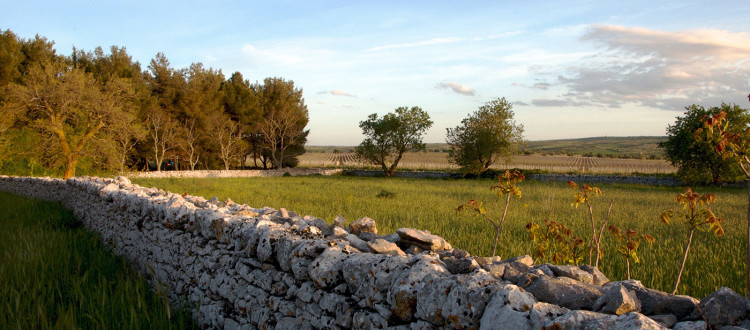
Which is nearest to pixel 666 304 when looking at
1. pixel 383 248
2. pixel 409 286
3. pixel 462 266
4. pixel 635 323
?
pixel 635 323

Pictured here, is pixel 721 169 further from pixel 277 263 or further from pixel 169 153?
pixel 169 153

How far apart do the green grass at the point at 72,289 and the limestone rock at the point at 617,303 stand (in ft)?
14.0

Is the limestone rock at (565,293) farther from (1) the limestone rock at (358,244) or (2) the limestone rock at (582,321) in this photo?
(1) the limestone rock at (358,244)

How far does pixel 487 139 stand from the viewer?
113 ft

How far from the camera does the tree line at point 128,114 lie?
22938 mm

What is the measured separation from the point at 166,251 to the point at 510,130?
108ft

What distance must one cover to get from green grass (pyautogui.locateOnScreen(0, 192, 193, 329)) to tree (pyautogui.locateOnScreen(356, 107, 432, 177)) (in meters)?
33.3

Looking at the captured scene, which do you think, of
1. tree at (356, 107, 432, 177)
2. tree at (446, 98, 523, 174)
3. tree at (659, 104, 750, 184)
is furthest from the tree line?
tree at (659, 104, 750, 184)

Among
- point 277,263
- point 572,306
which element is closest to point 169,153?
point 277,263

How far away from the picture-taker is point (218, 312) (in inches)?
178

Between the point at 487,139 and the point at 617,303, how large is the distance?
1329 inches

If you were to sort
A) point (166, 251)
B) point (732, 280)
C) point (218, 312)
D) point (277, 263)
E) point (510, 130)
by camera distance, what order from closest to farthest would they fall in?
point (277, 263), point (218, 312), point (732, 280), point (166, 251), point (510, 130)

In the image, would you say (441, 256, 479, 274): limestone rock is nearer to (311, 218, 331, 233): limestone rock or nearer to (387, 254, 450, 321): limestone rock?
(387, 254, 450, 321): limestone rock

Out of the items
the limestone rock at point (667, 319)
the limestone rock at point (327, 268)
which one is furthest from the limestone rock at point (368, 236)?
the limestone rock at point (667, 319)
